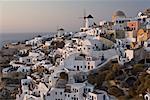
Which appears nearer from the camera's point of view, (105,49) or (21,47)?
(105,49)

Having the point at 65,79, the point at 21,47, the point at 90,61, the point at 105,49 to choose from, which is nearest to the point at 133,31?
the point at 105,49

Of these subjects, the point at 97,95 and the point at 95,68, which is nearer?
the point at 97,95

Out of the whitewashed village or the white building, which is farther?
the whitewashed village

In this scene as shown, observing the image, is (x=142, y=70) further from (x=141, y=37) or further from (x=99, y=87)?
(x=141, y=37)

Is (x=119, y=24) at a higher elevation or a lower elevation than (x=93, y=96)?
higher

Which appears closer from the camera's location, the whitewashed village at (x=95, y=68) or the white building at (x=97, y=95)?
the white building at (x=97, y=95)

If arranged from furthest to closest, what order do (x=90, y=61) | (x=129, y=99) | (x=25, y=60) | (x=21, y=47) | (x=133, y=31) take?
(x=21, y=47) < (x=25, y=60) < (x=133, y=31) < (x=90, y=61) < (x=129, y=99)

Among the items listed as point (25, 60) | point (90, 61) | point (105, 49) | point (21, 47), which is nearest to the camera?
point (90, 61)

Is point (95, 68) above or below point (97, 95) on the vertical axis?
above
